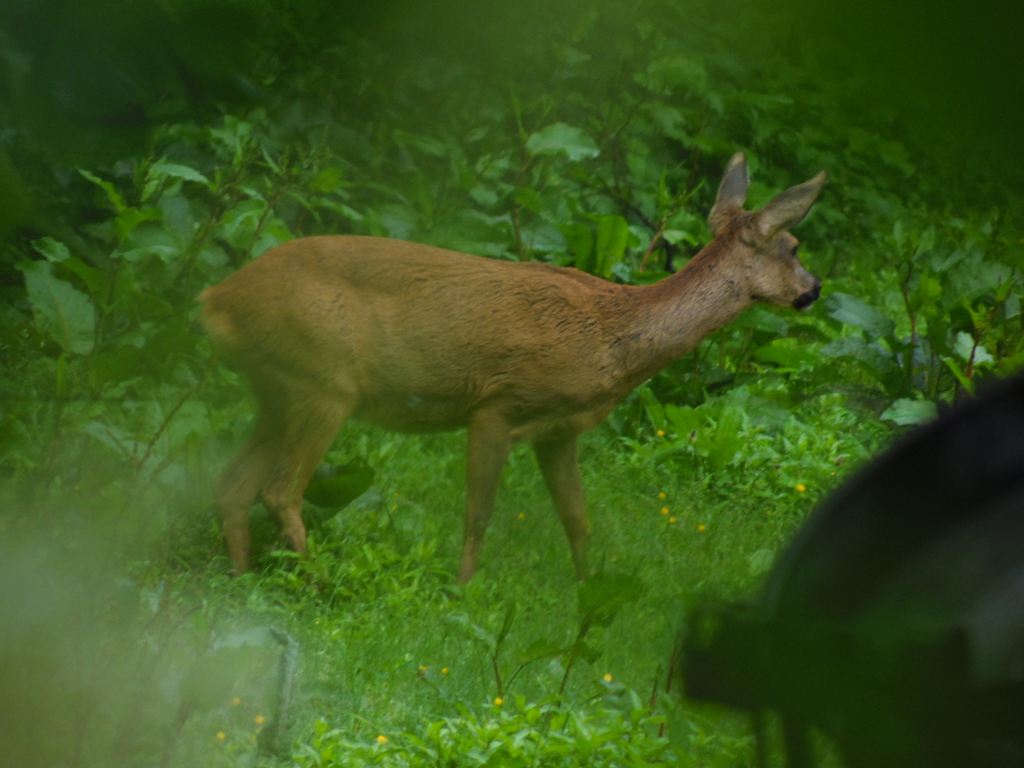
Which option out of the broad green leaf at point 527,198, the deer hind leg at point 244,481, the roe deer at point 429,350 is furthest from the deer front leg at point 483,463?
the broad green leaf at point 527,198

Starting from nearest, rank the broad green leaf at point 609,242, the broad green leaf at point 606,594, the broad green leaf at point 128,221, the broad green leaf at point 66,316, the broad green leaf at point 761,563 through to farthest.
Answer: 1. the broad green leaf at point 761,563
2. the broad green leaf at point 606,594
3. the broad green leaf at point 66,316
4. the broad green leaf at point 128,221
5. the broad green leaf at point 609,242

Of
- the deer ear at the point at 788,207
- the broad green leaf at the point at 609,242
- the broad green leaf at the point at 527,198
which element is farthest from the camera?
the broad green leaf at the point at 609,242

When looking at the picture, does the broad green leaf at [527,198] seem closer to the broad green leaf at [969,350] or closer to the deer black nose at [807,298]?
the deer black nose at [807,298]

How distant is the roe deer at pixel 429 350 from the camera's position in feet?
14.6

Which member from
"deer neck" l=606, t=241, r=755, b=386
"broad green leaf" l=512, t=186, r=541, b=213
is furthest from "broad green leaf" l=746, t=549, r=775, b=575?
"broad green leaf" l=512, t=186, r=541, b=213

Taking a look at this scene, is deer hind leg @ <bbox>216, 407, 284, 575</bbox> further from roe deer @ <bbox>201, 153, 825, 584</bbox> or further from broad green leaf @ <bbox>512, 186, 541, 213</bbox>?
broad green leaf @ <bbox>512, 186, 541, 213</bbox>

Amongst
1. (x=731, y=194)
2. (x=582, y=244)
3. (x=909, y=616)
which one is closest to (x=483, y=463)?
(x=731, y=194)

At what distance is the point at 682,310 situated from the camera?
4879 millimetres

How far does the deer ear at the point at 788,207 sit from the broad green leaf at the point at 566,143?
2.44ft

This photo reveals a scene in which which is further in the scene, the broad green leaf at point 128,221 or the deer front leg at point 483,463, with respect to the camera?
the deer front leg at point 483,463

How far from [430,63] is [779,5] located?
0.38 metres

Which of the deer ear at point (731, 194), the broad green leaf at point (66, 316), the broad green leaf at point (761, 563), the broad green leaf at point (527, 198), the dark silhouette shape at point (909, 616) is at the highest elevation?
the dark silhouette shape at point (909, 616)

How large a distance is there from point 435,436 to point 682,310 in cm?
161

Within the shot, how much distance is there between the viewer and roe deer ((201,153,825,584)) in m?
4.46
